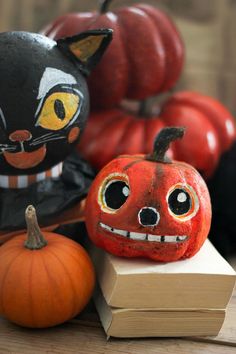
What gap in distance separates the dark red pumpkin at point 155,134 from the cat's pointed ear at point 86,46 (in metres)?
0.21

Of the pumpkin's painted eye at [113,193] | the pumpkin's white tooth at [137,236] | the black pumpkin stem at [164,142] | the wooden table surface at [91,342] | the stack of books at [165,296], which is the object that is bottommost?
the wooden table surface at [91,342]

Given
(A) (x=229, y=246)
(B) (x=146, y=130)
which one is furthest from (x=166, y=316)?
(B) (x=146, y=130)

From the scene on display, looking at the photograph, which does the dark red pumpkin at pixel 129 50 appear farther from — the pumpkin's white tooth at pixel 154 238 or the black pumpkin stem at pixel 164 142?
the pumpkin's white tooth at pixel 154 238

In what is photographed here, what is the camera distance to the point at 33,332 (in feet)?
2.63

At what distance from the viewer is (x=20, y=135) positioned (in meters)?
0.83

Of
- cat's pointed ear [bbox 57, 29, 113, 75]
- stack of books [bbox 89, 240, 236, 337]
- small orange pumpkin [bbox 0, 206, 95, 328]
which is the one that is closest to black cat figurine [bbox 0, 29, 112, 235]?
cat's pointed ear [bbox 57, 29, 113, 75]

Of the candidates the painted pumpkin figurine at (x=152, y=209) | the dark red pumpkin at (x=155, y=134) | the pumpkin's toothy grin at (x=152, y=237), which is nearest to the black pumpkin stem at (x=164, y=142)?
the painted pumpkin figurine at (x=152, y=209)

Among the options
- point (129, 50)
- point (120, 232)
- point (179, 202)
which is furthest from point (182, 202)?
point (129, 50)

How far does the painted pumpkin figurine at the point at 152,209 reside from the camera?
2.52 feet

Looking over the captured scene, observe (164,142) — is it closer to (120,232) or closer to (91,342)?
(120,232)

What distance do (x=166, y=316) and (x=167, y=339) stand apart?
41 mm

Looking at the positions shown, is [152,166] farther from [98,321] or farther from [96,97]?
[96,97]

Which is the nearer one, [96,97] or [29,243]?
[29,243]

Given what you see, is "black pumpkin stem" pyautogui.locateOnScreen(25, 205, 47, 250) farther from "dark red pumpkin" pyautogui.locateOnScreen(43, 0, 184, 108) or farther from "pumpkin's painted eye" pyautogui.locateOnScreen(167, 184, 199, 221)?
"dark red pumpkin" pyautogui.locateOnScreen(43, 0, 184, 108)
